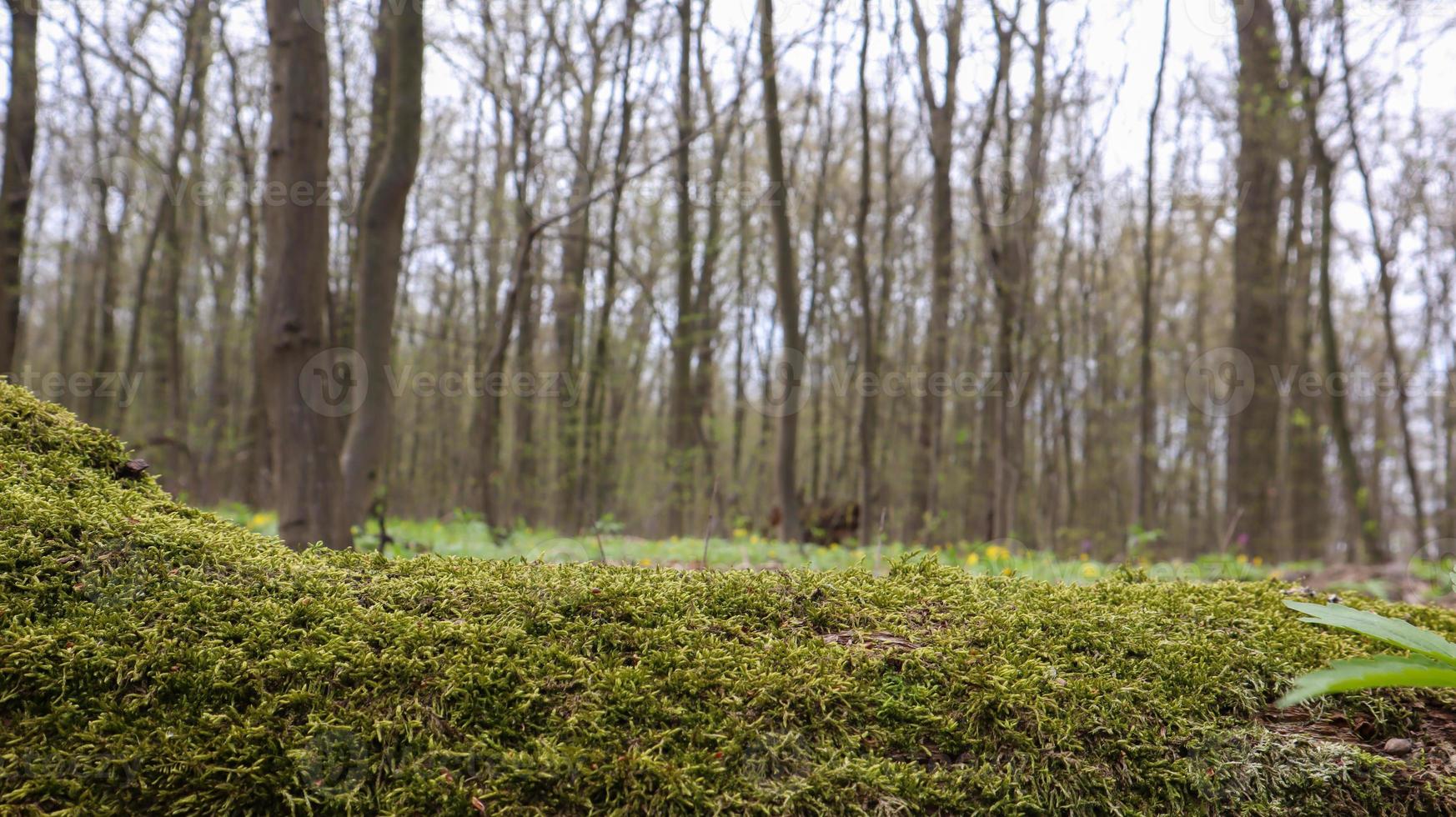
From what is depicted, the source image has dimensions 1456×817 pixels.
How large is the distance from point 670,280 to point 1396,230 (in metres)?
17.9

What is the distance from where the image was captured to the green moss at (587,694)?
1.07 meters

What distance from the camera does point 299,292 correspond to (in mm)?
4562

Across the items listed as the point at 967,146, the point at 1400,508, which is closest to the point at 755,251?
the point at 967,146

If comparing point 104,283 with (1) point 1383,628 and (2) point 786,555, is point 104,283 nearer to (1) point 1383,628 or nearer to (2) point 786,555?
(2) point 786,555

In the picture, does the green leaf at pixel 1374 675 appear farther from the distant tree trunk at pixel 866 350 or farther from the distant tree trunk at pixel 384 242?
the distant tree trunk at pixel 866 350

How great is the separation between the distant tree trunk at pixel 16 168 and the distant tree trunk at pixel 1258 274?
13941 mm

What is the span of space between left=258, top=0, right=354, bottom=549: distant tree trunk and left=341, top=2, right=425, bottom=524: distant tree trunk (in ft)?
0.85

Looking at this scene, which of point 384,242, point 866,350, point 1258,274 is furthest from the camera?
point 866,350

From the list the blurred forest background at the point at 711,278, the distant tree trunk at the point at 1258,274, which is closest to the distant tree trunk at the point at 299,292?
the blurred forest background at the point at 711,278

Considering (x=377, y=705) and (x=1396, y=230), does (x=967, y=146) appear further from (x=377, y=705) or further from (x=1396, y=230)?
(x=377, y=705)

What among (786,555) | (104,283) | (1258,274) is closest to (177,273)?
(104,283)

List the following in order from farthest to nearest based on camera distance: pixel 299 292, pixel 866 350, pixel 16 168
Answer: pixel 866 350, pixel 16 168, pixel 299 292

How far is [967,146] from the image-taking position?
15.2 m

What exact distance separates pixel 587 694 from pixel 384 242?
4.55m
